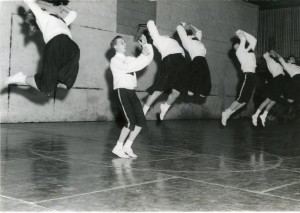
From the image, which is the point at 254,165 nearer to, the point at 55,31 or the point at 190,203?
the point at 190,203

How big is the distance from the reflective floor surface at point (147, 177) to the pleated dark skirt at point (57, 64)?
2.55 ft

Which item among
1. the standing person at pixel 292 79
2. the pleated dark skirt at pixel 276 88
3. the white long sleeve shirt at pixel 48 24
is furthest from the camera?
the standing person at pixel 292 79

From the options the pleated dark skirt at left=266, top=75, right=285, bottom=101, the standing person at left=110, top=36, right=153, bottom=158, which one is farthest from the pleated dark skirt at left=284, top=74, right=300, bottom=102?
the standing person at left=110, top=36, right=153, bottom=158

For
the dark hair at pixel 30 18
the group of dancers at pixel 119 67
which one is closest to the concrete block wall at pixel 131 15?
the group of dancers at pixel 119 67

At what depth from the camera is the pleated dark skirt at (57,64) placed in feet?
15.9

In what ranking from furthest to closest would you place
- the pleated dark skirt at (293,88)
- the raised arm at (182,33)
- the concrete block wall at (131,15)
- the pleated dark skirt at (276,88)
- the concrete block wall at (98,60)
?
the concrete block wall at (131,15), the pleated dark skirt at (293,88), the pleated dark skirt at (276,88), the concrete block wall at (98,60), the raised arm at (182,33)

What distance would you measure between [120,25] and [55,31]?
4.91m

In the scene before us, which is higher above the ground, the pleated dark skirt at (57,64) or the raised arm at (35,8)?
the raised arm at (35,8)

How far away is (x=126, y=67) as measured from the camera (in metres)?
4.23

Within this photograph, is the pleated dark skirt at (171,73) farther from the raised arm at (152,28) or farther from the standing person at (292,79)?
the standing person at (292,79)

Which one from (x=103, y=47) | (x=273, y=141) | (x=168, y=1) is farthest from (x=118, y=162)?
(x=168, y=1)

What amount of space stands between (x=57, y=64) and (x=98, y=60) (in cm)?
445

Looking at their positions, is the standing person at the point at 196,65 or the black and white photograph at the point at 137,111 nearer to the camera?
the black and white photograph at the point at 137,111

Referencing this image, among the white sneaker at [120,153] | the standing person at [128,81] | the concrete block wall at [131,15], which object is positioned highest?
the concrete block wall at [131,15]
